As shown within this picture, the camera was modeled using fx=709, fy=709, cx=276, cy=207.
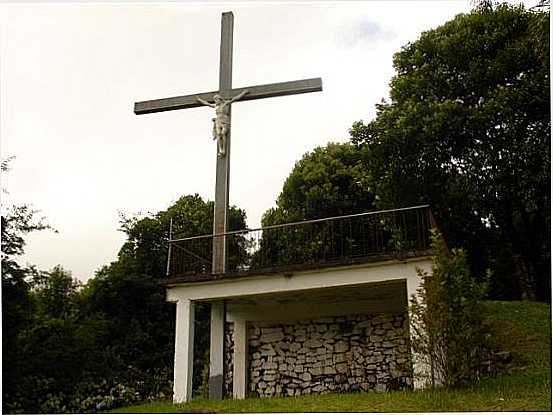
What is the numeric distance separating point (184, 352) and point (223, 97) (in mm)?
3316

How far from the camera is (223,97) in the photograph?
930 cm

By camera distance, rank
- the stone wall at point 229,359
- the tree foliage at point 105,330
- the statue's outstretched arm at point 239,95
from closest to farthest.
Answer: the statue's outstretched arm at point 239,95
the stone wall at point 229,359
the tree foliage at point 105,330

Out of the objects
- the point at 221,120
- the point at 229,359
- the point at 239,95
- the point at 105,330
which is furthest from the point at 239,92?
the point at 105,330

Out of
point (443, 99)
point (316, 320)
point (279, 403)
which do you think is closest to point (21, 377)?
point (316, 320)

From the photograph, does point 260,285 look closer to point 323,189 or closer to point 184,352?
point 184,352

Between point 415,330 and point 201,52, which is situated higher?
point 201,52

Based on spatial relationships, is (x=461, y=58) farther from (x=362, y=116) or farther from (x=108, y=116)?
(x=108, y=116)

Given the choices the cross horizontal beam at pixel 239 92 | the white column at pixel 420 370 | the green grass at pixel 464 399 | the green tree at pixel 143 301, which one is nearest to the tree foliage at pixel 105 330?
the green tree at pixel 143 301

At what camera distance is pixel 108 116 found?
11734 millimetres

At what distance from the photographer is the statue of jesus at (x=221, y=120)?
905 centimetres

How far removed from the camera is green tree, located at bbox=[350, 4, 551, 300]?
1293 centimetres

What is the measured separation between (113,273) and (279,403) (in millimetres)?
9347

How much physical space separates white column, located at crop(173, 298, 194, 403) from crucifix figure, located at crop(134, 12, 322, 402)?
0.5 inches

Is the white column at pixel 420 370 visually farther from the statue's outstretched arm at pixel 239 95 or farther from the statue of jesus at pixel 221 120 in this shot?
the statue's outstretched arm at pixel 239 95
